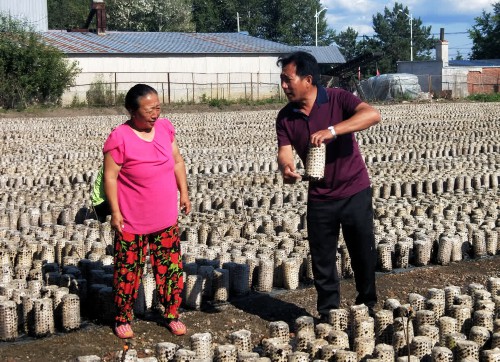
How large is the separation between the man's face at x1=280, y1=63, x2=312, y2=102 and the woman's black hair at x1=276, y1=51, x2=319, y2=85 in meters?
0.02

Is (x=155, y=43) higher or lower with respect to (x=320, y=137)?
higher

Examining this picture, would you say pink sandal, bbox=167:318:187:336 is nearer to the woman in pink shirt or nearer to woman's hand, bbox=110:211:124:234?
the woman in pink shirt

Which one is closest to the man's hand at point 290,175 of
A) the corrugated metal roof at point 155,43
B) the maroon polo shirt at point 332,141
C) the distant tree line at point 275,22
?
the maroon polo shirt at point 332,141

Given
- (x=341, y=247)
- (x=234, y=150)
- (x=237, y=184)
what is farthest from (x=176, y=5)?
(x=341, y=247)

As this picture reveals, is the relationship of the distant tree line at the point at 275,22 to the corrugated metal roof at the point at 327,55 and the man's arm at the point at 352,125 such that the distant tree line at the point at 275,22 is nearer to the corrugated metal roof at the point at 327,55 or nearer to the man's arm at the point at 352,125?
the corrugated metal roof at the point at 327,55

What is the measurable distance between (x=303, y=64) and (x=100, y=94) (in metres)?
31.8

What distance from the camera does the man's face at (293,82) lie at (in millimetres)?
4750

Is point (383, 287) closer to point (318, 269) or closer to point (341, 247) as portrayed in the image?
point (341, 247)

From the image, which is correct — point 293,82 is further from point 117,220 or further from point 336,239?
point 117,220

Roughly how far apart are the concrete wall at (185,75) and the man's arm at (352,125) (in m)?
31.7

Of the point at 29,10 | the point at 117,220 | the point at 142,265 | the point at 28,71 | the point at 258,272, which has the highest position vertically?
the point at 29,10

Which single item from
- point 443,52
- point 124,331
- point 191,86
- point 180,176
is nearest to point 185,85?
point 191,86

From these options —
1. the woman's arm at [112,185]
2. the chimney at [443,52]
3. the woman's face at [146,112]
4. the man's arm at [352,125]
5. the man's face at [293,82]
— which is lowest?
the woman's arm at [112,185]

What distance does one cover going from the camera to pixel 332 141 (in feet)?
15.9
